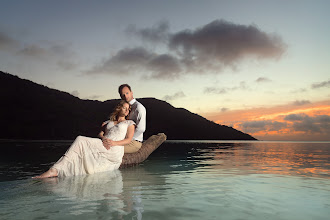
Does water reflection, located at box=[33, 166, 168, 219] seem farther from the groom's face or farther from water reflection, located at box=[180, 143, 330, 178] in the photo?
water reflection, located at box=[180, 143, 330, 178]

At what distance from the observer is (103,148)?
820cm

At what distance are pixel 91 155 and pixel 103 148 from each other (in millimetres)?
386

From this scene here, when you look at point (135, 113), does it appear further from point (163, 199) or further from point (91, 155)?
point (163, 199)

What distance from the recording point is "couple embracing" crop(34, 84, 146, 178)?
7.63 meters

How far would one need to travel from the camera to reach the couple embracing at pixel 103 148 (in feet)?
25.0

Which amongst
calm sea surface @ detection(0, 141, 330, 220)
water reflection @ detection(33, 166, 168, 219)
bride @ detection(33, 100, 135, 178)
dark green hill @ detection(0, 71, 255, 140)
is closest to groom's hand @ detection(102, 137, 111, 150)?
bride @ detection(33, 100, 135, 178)

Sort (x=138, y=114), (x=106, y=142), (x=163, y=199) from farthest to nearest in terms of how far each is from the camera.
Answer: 1. (x=138, y=114)
2. (x=106, y=142)
3. (x=163, y=199)

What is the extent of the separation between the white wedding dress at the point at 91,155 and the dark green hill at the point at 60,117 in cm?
9495

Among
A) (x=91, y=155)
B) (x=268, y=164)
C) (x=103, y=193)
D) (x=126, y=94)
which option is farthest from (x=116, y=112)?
(x=268, y=164)

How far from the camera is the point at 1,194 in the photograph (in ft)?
17.3

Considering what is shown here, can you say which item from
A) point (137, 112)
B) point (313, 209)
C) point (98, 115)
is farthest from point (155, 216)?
point (98, 115)

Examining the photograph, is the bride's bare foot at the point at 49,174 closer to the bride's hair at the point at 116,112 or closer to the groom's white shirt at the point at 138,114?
the bride's hair at the point at 116,112

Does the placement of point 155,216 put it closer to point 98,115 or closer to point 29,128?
point 29,128

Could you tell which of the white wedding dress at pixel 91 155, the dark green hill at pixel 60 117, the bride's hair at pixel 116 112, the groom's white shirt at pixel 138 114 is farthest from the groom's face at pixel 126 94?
the dark green hill at pixel 60 117
